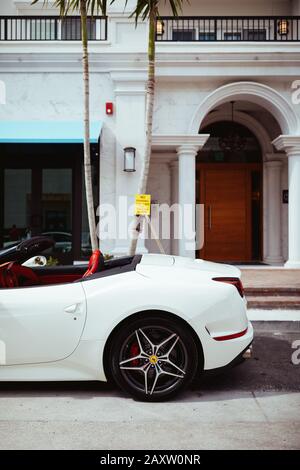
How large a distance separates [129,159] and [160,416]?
7990 mm

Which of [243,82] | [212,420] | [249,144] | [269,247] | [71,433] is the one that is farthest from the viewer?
[249,144]

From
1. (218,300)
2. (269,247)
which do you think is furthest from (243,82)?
(218,300)

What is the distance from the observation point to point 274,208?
510 inches

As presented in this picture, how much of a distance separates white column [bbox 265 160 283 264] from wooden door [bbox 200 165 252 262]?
79 cm

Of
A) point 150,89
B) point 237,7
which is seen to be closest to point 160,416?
point 150,89

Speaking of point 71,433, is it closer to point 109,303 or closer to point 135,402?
point 135,402

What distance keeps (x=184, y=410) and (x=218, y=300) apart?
0.86 metres

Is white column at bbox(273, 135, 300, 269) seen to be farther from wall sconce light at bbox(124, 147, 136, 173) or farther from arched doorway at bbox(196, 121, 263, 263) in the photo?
wall sconce light at bbox(124, 147, 136, 173)

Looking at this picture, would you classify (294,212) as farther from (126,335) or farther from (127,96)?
(126,335)

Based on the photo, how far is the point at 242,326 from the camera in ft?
11.7

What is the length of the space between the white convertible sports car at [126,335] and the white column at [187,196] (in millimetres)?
7360

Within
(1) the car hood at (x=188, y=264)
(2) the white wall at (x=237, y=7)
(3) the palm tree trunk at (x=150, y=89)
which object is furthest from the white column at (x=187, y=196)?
(1) the car hood at (x=188, y=264)

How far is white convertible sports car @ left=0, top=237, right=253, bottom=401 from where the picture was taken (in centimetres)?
343

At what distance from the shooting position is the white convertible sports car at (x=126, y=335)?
3.43 meters
